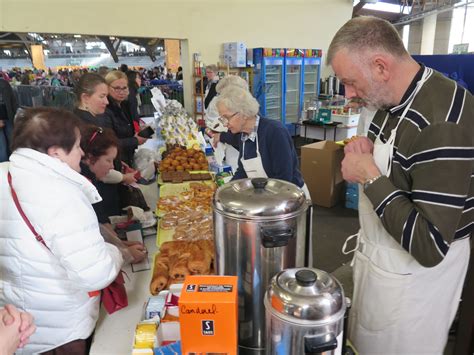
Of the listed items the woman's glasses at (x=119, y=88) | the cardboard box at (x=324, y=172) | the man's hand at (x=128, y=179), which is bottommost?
the cardboard box at (x=324, y=172)

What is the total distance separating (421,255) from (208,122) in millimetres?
3818

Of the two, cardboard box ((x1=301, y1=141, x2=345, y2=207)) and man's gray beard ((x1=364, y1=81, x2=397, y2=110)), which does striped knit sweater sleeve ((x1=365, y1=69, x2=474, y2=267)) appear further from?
cardboard box ((x1=301, y1=141, x2=345, y2=207))

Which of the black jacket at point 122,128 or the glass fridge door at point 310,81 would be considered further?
the glass fridge door at point 310,81

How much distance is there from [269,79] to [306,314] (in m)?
7.99

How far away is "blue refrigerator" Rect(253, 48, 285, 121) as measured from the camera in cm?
770

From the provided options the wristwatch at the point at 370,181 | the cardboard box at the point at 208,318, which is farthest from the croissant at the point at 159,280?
the wristwatch at the point at 370,181

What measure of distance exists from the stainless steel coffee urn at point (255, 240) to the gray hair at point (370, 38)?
516mm

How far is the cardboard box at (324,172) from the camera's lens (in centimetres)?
459

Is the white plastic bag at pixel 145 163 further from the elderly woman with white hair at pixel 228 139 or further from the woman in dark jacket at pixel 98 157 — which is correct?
the woman in dark jacket at pixel 98 157

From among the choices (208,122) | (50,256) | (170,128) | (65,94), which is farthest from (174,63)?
(50,256)

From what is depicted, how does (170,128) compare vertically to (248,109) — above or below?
below

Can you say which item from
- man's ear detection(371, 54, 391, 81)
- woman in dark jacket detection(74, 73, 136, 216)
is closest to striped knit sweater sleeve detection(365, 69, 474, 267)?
man's ear detection(371, 54, 391, 81)

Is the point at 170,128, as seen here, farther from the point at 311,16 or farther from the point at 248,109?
the point at 311,16

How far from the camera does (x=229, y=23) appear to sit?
7.46 metres
